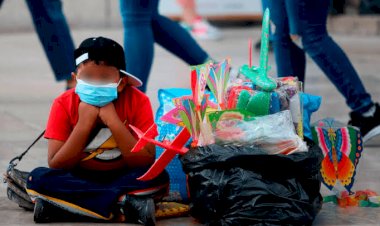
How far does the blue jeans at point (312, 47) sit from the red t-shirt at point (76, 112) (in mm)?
1379

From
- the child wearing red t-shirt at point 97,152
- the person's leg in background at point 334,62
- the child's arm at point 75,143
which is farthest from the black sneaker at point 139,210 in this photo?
the person's leg in background at point 334,62

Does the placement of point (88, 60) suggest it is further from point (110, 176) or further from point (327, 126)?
point (327, 126)

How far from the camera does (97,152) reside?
398 centimetres

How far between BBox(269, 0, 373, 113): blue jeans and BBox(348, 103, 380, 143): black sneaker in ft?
0.17

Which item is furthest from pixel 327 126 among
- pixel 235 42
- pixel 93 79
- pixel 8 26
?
pixel 8 26

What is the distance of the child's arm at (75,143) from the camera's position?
A: 12.7ft

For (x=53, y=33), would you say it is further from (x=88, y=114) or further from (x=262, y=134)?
(x=262, y=134)

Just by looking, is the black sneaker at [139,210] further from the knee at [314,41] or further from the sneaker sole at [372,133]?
the sneaker sole at [372,133]

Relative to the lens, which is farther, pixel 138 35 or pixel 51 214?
pixel 138 35

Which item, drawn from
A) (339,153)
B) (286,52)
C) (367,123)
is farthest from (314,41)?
(339,153)

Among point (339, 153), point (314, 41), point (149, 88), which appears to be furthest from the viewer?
point (149, 88)

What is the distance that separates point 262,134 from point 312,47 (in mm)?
1598

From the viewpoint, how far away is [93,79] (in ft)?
12.8

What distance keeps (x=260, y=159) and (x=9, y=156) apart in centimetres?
182
